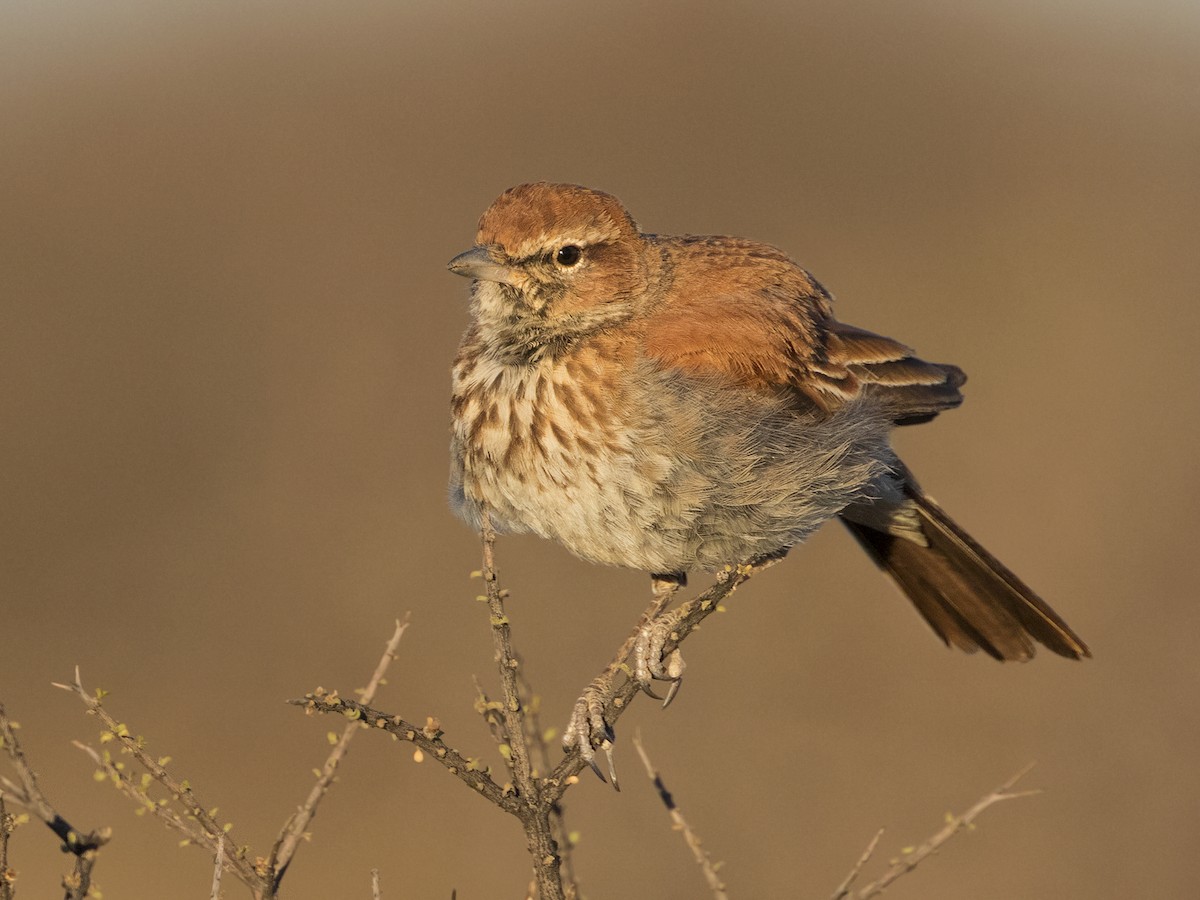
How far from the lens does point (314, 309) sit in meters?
12.1

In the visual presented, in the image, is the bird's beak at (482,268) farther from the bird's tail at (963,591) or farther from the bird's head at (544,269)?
the bird's tail at (963,591)

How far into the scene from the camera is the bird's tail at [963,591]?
5711 millimetres

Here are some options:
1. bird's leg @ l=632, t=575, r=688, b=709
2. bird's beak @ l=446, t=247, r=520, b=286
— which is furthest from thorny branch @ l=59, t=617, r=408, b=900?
bird's beak @ l=446, t=247, r=520, b=286

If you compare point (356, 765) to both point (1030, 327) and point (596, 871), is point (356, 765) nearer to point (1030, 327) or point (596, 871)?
point (596, 871)

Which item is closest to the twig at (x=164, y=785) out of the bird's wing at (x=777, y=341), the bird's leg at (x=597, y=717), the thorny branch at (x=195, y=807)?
the thorny branch at (x=195, y=807)

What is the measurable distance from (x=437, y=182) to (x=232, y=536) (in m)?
4.76

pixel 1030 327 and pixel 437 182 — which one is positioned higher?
pixel 437 182

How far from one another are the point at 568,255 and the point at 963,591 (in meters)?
2.23

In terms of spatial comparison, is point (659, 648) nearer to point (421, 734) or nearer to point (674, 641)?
point (674, 641)

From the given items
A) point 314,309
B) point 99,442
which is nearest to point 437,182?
point 314,309

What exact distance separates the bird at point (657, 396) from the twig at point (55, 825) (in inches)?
75.1

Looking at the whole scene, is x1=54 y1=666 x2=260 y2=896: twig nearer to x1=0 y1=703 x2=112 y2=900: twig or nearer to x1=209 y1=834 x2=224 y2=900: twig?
x1=209 y1=834 x2=224 y2=900: twig

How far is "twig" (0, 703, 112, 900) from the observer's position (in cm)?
271

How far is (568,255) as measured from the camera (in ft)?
16.4
